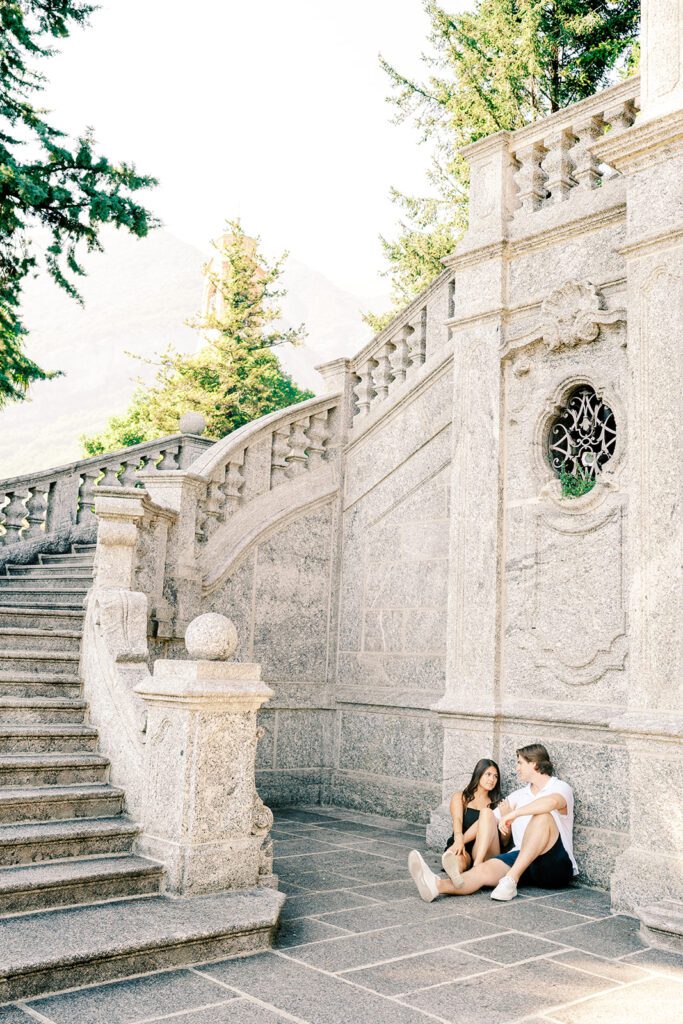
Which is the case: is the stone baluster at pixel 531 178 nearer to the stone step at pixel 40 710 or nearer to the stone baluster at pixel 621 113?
the stone baluster at pixel 621 113

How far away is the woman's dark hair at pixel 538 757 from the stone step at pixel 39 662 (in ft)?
11.3

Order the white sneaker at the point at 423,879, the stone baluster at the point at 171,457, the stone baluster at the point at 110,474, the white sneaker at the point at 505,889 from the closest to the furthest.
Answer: the white sneaker at the point at 423,879 → the white sneaker at the point at 505,889 → the stone baluster at the point at 110,474 → the stone baluster at the point at 171,457

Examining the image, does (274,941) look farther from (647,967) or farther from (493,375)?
(493,375)

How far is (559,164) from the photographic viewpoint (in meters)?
7.23

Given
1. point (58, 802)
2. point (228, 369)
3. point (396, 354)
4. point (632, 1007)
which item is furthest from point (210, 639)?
point (228, 369)

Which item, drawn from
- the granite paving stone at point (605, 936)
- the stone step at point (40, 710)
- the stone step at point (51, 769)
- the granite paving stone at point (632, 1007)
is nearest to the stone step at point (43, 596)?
the stone step at point (40, 710)

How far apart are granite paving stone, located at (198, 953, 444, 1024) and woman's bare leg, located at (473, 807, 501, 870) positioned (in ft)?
6.92

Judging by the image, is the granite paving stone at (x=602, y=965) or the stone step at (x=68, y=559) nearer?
the granite paving stone at (x=602, y=965)

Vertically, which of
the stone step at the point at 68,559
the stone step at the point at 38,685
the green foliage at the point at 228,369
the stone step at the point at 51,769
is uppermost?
the green foliage at the point at 228,369

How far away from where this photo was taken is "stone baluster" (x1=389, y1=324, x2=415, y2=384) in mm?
9289

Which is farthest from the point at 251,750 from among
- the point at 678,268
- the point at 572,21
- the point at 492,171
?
the point at 572,21

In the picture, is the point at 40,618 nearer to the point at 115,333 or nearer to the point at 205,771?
the point at 205,771

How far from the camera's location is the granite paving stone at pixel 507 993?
12.4 feet

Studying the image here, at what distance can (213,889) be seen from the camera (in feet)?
16.3
